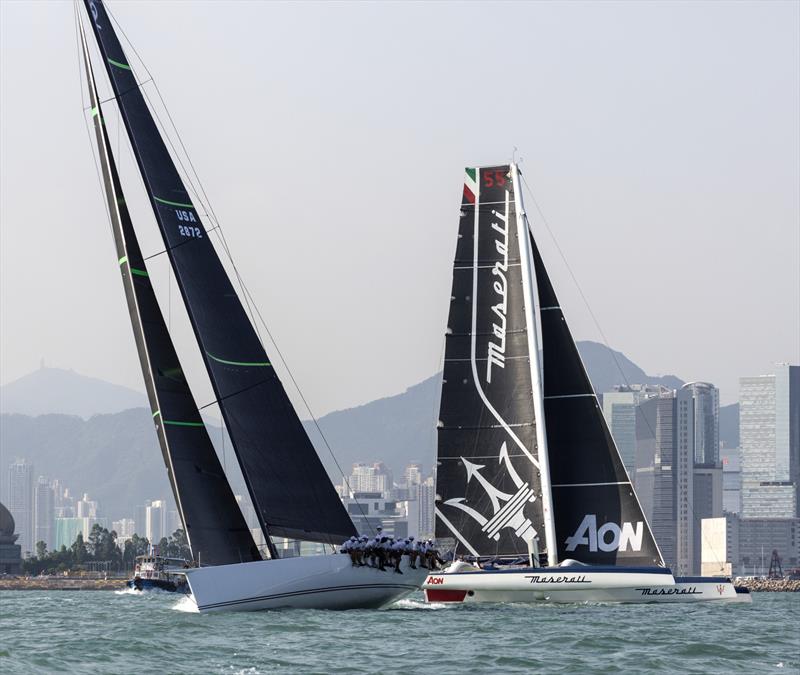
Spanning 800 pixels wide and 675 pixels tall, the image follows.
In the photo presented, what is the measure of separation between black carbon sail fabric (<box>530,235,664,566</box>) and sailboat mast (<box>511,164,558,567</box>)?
0.37 meters

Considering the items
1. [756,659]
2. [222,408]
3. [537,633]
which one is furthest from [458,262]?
[756,659]

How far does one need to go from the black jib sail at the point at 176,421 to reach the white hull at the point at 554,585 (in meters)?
5.28

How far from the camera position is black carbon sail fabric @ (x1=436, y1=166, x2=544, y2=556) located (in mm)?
37094

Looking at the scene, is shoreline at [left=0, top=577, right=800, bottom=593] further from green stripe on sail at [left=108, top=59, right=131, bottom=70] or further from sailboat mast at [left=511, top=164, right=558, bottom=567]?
green stripe on sail at [left=108, top=59, right=131, bottom=70]

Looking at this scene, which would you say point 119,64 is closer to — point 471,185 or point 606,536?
point 471,185

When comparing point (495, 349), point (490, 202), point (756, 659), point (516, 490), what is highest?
point (490, 202)

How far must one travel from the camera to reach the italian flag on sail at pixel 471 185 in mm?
38625

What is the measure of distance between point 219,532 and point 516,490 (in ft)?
27.2

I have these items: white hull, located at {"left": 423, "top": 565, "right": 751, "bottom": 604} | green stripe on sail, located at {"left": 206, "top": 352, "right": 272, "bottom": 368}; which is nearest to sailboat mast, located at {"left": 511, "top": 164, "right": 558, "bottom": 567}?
white hull, located at {"left": 423, "top": 565, "right": 751, "bottom": 604}

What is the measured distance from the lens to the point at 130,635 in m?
28.0

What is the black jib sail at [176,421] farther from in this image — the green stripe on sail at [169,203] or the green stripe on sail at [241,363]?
the green stripe on sail at [241,363]

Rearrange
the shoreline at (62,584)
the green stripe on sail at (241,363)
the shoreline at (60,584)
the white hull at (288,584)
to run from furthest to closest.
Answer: the shoreline at (60,584) → the shoreline at (62,584) → the green stripe on sail at (241,363) → the white hull at (288,584)

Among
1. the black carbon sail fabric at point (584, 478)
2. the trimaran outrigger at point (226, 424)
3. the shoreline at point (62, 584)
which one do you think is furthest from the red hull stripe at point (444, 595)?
the shoreline at point (62, 584)

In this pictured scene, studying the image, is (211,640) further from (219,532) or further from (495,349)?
(495,349)
